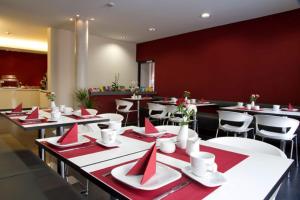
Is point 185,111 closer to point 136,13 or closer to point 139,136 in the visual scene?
point 139,136

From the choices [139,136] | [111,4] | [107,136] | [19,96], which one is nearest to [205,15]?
[111,4]

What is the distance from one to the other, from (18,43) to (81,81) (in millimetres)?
5118

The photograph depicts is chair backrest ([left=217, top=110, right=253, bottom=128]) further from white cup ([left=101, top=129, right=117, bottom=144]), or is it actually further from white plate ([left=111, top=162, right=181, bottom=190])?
white plate ([left=111, top=162, right=181, bottom=190])

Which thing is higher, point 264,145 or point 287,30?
point 287,30

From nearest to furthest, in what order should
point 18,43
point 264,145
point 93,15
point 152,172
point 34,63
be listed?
point 152,172
point 264,145
point 93,15
point 18,43
point 34,63

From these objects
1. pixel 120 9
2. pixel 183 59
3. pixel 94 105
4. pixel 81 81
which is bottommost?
pixel 94 105

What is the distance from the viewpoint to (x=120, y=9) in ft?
15.0

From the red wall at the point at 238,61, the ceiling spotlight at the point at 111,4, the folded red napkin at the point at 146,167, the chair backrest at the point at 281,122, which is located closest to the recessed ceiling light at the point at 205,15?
the red wall at the point at 238,61

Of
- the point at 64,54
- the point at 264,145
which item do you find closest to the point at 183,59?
the point at 64,54

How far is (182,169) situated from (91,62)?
21.1 feet

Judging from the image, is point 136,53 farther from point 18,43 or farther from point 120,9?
point 18,43

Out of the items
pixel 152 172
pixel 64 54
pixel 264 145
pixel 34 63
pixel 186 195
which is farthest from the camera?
pixel 34 63

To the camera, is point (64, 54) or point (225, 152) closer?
point (225, 152)

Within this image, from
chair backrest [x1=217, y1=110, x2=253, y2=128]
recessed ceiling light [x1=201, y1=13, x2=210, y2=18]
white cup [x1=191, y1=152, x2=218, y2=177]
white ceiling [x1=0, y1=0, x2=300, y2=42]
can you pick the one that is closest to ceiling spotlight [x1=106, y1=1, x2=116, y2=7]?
white ceiling [x1=0, y1=0, x2=300, y2=42]
